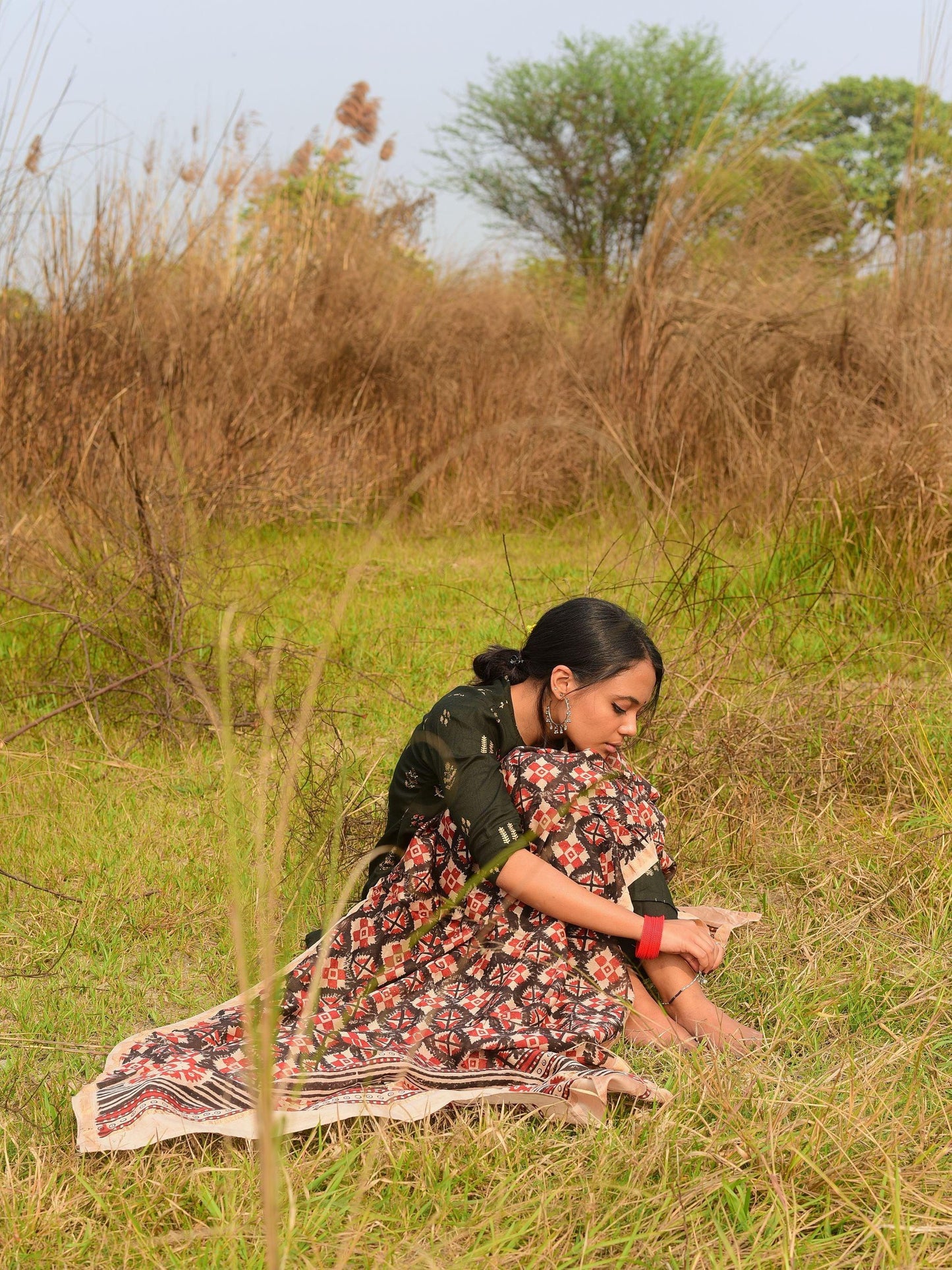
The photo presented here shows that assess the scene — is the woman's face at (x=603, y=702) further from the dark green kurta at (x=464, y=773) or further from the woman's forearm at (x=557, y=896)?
the woman's forearm at (x=557, y=896)

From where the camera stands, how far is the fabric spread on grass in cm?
178

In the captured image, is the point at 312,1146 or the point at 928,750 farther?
the point at 928,750

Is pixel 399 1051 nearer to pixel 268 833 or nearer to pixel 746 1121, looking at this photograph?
pixel 746 1121

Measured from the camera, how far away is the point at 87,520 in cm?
426

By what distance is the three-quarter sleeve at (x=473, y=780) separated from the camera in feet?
7.00

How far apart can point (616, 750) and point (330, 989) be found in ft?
2.31

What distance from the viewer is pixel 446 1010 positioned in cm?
209

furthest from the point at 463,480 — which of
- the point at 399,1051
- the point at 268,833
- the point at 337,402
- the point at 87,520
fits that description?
the point at 399,1051

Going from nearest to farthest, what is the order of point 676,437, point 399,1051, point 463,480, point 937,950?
point 399,1051 < point 937,950 < point 676,437 < point 463,480

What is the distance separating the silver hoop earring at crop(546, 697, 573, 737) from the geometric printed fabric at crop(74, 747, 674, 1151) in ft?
0.28

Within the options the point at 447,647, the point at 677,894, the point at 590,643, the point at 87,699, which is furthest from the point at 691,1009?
the point at 447,647

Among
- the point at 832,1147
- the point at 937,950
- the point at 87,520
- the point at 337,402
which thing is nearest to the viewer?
the point at 832,1147

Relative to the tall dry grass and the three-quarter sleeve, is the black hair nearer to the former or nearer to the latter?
the three-quarter sleeve

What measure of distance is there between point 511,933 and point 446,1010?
0.62ft
